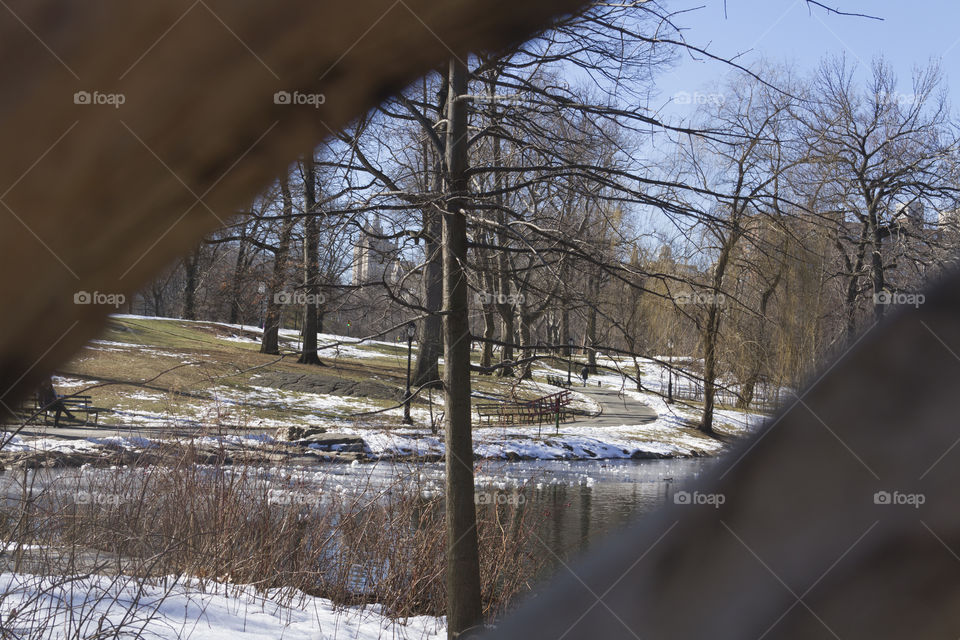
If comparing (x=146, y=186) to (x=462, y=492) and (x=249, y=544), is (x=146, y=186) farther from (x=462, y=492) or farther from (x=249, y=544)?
(x=249, y=544)

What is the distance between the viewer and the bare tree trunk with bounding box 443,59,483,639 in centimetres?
507

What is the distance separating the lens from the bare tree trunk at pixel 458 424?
5074 mm

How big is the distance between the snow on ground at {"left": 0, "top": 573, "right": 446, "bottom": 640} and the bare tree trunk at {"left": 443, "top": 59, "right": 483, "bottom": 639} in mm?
736

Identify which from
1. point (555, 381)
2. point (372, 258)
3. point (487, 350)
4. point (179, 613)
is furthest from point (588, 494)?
point (179, 613)

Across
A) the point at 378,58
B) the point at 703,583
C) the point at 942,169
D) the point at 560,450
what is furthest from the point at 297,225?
the point at 560,450

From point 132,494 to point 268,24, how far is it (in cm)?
685

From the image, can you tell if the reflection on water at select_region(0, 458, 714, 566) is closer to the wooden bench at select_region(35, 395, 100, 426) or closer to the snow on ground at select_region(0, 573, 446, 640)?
the wooden bench at select_region(35, 395, 100, 426)

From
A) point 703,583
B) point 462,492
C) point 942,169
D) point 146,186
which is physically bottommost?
point 462,492

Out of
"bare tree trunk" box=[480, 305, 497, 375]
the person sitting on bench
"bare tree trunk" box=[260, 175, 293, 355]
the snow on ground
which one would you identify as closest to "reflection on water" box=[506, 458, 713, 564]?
"bare tree trunk" box=[480, 305, 497, 375]

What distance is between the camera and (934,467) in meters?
0.38

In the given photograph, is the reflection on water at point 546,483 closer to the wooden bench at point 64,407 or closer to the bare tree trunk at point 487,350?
the wooden bench at point 64,407

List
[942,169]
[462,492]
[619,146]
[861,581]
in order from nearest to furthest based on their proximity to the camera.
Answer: [861,581], [619,146], [462,492], [942,169]

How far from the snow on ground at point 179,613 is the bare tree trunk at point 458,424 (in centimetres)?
74

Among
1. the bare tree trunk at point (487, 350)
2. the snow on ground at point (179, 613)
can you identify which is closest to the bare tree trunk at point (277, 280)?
the bare tree trunk at point (487, 350)
